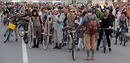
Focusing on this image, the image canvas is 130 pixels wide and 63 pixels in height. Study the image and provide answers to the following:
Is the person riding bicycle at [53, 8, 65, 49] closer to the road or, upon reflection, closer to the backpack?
the road

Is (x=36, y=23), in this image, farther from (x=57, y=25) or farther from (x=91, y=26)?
(x=91, y=26)

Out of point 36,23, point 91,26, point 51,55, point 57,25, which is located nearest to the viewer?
point 91,26

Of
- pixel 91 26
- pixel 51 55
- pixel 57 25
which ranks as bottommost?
pixel 51 55

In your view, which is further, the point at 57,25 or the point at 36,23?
the point at 36,23

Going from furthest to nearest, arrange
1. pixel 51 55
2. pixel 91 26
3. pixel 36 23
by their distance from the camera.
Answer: pixel 36 23, pixel 51 55, pixel 91 26

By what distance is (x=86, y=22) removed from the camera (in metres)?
11.3

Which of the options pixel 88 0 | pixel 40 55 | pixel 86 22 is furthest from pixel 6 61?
pixel 88 0

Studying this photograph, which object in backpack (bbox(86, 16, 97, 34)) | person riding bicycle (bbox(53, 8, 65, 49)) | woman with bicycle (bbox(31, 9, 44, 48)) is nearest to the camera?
backpack (bbox(86, 16, 97, 34))

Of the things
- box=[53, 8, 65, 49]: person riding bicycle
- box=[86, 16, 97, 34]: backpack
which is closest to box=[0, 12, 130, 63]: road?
box=[53, 8, 65, 49]: person riding bicycle

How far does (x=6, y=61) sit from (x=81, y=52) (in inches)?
137

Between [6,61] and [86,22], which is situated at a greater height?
[86,22]

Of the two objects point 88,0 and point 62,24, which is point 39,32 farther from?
point 88,0

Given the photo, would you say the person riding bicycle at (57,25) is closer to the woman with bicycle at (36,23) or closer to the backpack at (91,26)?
the woman with bicycle at (36,23)

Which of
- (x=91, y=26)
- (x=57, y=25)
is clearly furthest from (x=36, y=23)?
(x=91, y=26)
